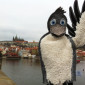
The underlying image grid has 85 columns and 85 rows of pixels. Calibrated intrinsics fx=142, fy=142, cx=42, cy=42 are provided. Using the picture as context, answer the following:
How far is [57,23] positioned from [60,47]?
818 mm

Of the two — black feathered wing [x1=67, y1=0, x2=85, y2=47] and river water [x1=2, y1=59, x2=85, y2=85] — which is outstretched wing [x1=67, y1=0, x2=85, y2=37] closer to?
black feathered wing [x1=67, y1=0, x2=85, y2=47]

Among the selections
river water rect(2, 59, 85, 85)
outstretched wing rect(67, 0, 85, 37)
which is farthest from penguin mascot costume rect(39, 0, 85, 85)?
river water rect(2, 59, 85, 85)

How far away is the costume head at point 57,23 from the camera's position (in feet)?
15.6

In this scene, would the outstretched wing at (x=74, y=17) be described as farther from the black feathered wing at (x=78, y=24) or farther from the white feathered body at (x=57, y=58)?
the white feathered body at (x=57, y=58)

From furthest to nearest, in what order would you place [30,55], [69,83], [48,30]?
[30,55] < [48,30] < [69,83]

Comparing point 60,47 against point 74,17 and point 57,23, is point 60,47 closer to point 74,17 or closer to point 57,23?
point 57,23

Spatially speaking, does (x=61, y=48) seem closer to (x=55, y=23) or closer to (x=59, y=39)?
(x=59, y=39)

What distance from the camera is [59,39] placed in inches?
189

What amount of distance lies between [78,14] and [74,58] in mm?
1511

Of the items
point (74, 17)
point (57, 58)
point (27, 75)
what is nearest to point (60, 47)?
point (57, 58)

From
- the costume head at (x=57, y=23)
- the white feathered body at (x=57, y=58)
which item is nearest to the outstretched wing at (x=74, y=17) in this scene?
the costume head at (x=57, y=23)

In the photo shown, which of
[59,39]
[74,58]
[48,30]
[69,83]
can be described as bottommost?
[69,83]

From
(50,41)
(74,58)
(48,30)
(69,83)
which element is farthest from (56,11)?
(69,83)

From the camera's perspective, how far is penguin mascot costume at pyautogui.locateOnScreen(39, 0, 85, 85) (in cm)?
450
